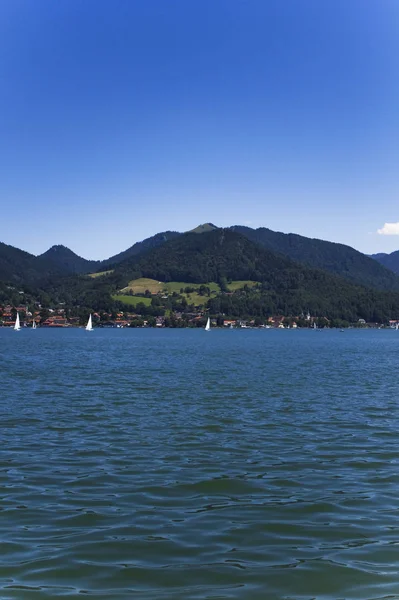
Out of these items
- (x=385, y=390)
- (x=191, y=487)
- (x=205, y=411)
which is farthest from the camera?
(x=385, y=390)

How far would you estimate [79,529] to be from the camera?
12938 millimetres

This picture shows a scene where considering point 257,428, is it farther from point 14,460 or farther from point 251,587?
point 251,587

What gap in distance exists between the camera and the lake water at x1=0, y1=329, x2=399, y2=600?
1048 cm

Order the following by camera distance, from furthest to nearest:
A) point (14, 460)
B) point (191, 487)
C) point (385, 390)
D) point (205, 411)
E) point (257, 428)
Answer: point (385, 390)
point (205, 411)
point (257, 428)
point (14, 460)
point (191, 487)

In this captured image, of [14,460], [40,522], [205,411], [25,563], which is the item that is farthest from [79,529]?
[205,411]

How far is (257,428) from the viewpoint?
83.1 ft

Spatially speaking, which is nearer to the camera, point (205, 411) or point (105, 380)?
point (205, 411)

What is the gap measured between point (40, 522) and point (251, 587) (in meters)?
5.26

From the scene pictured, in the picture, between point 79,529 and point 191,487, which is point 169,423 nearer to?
point 191,487

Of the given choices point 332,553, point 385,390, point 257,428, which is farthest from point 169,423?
point 385,390

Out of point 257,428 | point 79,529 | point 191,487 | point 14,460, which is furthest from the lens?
point 257,428

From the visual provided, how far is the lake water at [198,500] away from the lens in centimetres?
1048

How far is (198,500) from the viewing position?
1525 cm

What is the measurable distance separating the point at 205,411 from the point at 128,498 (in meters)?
15.2
